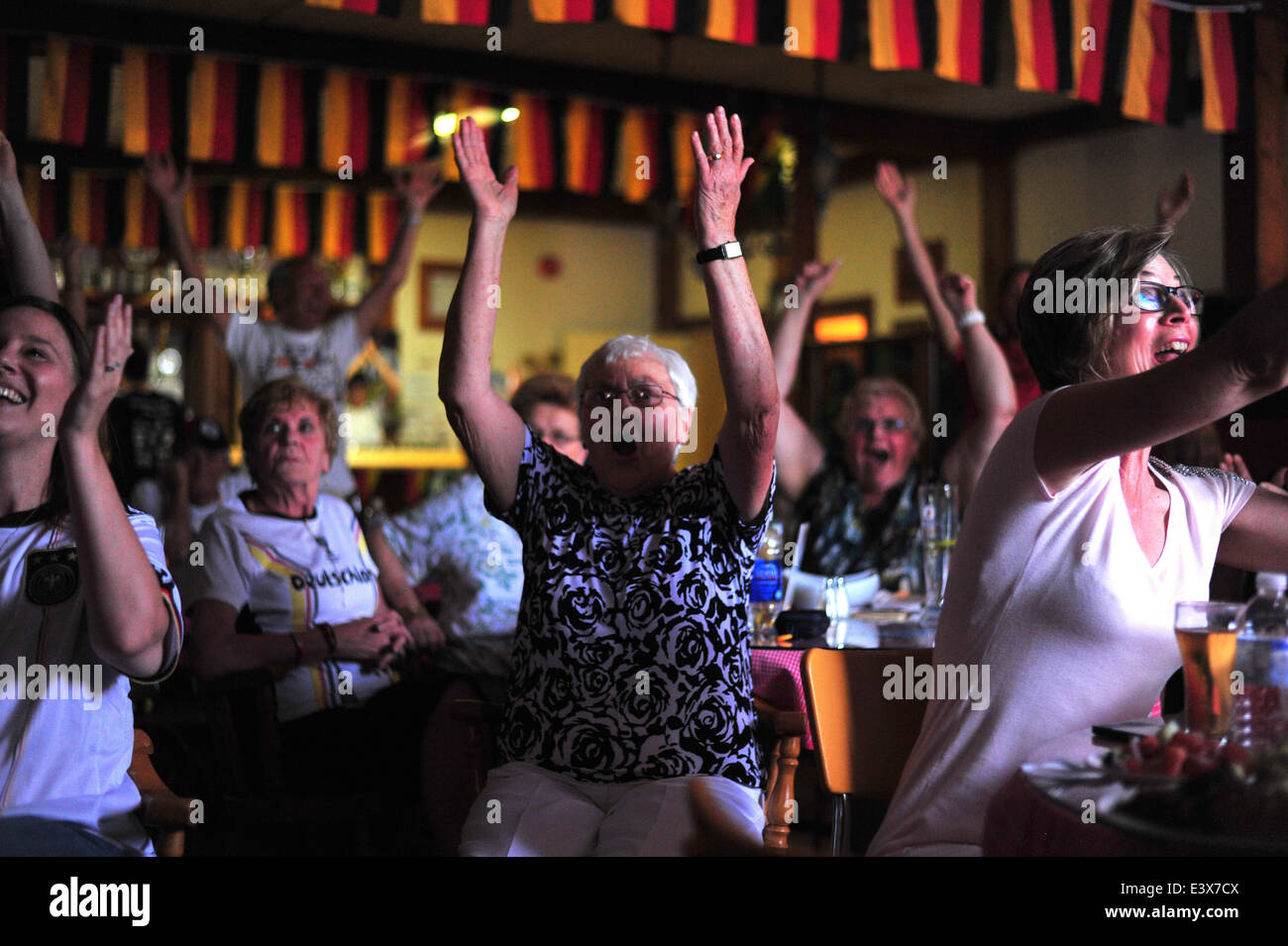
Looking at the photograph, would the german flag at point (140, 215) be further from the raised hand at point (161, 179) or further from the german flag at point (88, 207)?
the raised hand at point (161, 179)

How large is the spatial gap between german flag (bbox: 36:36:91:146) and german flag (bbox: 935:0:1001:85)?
3798mm

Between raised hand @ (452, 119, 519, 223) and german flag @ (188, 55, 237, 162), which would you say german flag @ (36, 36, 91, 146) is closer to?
german flag @ (188, 55, 237, 162)

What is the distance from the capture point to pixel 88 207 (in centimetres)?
802

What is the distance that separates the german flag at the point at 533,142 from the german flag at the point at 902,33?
271cm

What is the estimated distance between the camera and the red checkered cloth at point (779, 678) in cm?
254

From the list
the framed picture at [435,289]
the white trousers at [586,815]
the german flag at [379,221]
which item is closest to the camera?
the white trousers at [586,815]

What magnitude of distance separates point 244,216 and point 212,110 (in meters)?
2.72

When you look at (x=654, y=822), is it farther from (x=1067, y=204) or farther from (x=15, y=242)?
(x=1067, y=204)

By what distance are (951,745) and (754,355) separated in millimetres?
695

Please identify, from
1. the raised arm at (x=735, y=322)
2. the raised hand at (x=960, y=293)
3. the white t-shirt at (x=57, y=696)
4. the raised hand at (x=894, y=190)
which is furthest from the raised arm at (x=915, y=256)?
the white t-shirt at (x=57, y=696)

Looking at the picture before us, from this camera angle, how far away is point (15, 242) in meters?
2.32

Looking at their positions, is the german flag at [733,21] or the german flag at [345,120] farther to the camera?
the german flag at [345,120]

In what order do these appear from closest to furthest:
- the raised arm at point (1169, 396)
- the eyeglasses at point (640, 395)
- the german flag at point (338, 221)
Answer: the raised arm at point (1169, 396)
the eyeglasses at point (640, 395)
the german flag at point (338, 221)

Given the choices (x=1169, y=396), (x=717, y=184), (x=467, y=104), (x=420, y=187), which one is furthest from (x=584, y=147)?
(x=1169, y=396)
